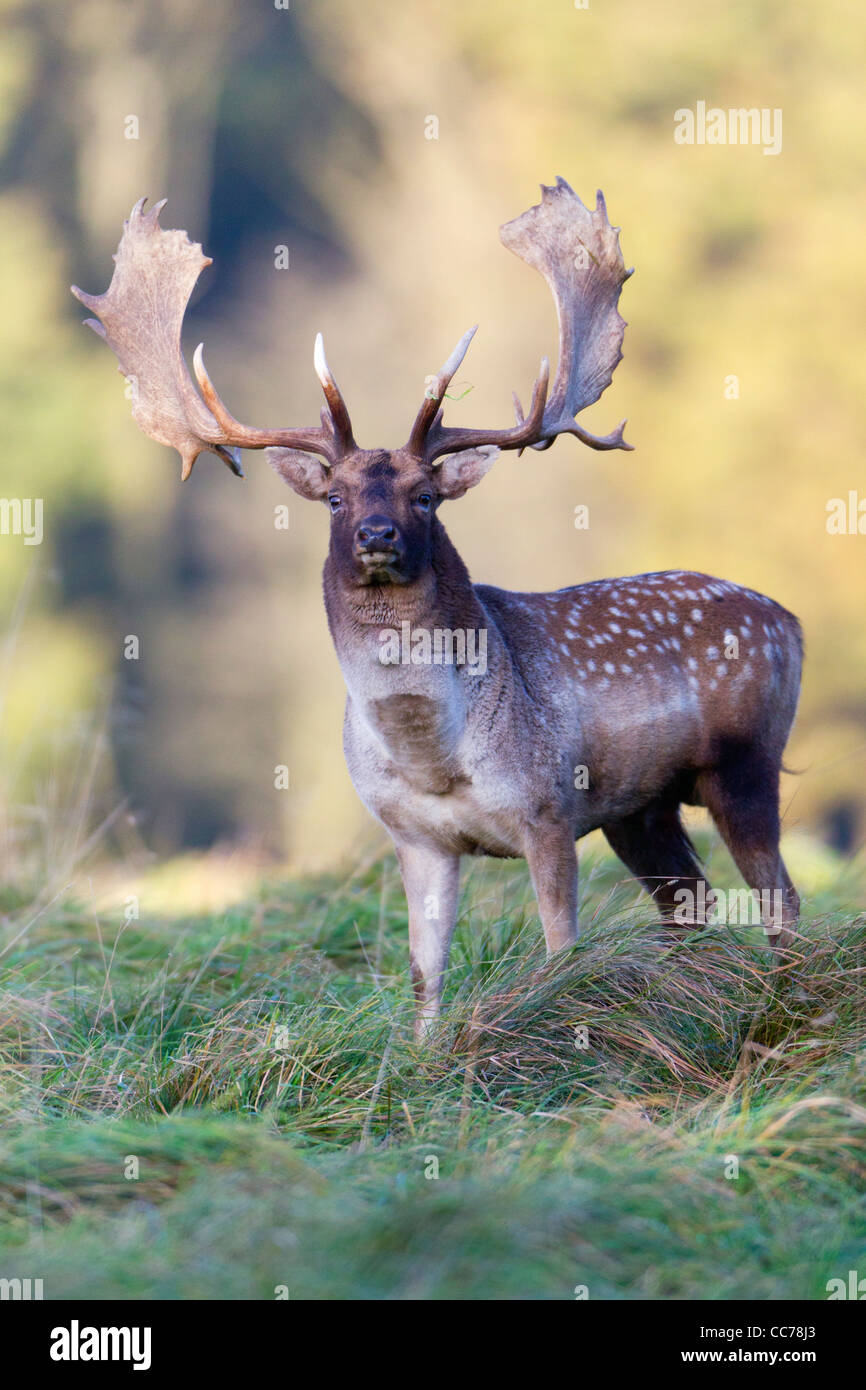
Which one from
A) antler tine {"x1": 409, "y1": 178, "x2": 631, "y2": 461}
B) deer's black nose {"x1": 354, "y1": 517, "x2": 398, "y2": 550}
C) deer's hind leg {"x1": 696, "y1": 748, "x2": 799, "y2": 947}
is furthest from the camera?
antler tine {"x1": 409, "y1": 178, "x2": 631, "y2": 461}

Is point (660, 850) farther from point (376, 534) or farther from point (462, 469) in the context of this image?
point (376, 534)

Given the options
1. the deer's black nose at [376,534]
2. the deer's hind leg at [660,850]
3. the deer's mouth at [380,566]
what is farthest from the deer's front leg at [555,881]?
the deer's black nose at [376,534]

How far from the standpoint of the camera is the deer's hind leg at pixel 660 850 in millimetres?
6070

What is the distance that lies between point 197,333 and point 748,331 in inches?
239

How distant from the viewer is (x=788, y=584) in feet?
52.3

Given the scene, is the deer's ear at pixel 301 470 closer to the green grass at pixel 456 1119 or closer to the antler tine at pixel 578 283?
the antler tine at pixel 578 283

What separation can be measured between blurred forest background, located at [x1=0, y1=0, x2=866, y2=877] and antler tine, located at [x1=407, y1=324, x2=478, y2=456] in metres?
10.6

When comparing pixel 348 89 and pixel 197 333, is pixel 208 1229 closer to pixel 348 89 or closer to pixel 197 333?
pixel 197 333

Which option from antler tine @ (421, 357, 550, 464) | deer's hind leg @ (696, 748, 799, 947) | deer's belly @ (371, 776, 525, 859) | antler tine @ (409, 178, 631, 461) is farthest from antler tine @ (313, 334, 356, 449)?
deer's hind leg @ (696, 748, 799, 947)

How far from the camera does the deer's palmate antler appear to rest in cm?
565

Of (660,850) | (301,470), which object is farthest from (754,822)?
→ (301,470)

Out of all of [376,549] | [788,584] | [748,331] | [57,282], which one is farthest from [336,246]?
[376,549]

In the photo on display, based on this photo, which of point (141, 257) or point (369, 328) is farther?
point (369, 328)

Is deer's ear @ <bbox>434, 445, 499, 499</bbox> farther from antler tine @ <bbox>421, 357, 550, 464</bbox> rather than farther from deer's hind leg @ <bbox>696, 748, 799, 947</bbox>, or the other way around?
deer's hind leg @ <bbox>696, 748, 799, 947</bbox>
